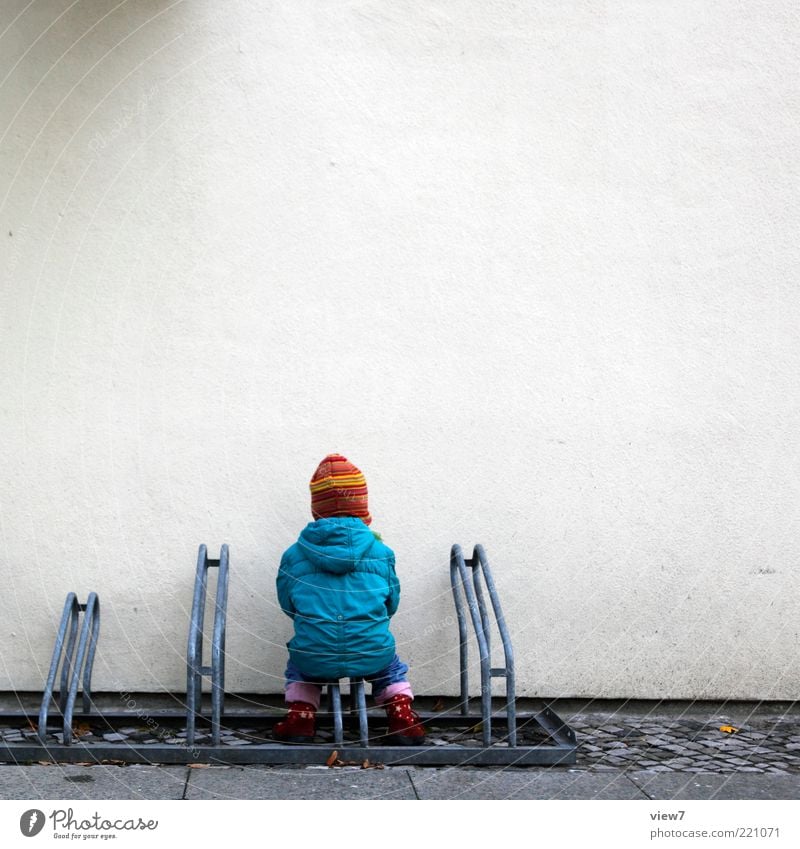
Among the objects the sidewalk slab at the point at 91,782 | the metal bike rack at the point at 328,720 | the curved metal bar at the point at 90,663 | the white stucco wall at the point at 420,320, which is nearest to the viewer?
the sidewalk slab at the point at 91,782

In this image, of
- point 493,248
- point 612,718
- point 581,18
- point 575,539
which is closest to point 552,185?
Result: point 493,248

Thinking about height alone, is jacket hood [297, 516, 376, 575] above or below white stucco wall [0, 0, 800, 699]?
below

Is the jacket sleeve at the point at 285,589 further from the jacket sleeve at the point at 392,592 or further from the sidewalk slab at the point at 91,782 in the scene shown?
the sidewalk slab at the point at 91,782

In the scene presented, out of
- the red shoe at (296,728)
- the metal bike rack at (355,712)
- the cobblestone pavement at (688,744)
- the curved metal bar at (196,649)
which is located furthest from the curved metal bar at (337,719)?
the cobblestone pavement at (688,744)

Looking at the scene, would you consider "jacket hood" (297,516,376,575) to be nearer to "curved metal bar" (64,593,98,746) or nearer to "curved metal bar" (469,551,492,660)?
"curved metal bar" (469,551,492,660)

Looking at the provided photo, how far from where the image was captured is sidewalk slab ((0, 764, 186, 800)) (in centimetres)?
392

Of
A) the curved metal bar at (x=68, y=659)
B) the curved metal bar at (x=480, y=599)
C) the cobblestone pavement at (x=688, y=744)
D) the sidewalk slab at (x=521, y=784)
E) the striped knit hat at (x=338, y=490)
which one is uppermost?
the striped knit hat at (x=338, y=490)

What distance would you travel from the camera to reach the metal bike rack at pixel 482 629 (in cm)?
465

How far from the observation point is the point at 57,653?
4.75 m

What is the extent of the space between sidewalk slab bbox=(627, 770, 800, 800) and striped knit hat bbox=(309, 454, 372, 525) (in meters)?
1.58

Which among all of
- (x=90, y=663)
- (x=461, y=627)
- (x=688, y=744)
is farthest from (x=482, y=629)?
(x=90, y=663)

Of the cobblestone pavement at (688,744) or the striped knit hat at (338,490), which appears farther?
the striped knit hat at (338,490)

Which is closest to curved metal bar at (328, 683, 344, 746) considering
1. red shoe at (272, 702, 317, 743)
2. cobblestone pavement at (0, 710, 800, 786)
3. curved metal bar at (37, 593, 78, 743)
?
red shoe at (272, 702, 317, 743)

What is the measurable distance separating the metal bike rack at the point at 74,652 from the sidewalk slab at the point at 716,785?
234 centimetres
